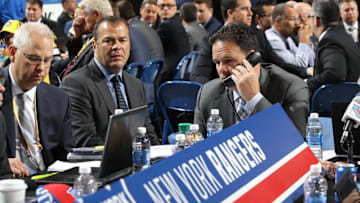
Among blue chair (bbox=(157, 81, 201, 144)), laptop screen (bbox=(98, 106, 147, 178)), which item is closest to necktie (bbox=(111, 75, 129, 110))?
laptop screen (bbox=(98, 106, 147, 178))

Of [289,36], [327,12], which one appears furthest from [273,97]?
[289,36]

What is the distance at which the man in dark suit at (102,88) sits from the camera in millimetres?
3629

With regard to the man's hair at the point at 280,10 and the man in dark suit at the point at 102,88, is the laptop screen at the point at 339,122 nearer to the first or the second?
the man in dark suit at the point at 102,88

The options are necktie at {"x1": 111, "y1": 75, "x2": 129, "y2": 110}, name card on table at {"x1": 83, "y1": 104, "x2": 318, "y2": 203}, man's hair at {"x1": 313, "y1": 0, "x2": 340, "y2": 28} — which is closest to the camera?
name card on table at {"x1": 83, "y1": 104, "x2": 318, "y2": 203}

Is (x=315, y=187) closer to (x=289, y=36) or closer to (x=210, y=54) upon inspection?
(x=210, y=54)

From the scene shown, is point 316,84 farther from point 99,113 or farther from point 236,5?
point 99,113

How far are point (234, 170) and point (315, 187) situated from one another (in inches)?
17.2

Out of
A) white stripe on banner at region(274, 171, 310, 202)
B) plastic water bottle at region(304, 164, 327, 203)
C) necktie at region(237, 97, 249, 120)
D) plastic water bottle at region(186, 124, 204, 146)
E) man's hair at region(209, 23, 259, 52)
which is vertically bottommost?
plastic water bottle at region(186, 124, 204, 146)

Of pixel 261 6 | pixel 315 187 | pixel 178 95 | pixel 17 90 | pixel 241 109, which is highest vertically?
pixel 261 6

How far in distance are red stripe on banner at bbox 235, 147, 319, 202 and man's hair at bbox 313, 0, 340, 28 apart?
3.72 m

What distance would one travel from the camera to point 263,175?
164 centimetres

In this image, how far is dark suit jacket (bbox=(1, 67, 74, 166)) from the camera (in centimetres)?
319

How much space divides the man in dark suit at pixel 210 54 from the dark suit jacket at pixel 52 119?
222 centimetres

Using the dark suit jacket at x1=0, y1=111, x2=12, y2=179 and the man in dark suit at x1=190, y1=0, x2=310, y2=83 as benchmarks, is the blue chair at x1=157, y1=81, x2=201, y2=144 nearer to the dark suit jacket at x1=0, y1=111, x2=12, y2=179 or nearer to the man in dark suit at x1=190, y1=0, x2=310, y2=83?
the man in dark suit at x1=190, y1=0, x2=310, y2=83
